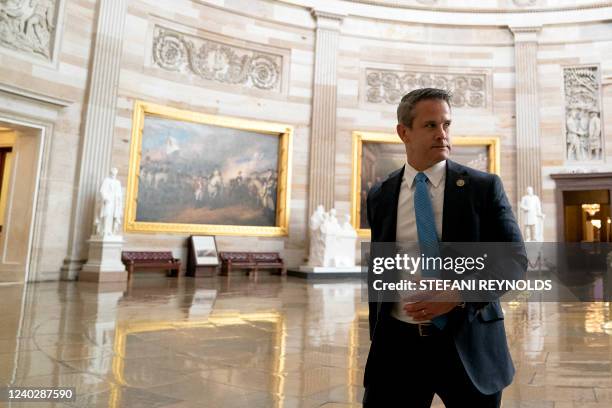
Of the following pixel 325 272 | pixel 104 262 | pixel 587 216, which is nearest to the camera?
pixel 104 262

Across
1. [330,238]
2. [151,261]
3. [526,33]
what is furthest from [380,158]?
→ [151,261]

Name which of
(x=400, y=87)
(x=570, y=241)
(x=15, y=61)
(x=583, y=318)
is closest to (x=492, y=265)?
(x=583, y=318)

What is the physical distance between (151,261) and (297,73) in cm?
829

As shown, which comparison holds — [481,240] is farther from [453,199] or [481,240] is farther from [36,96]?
[36,96]

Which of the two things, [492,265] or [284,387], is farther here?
[284,387]

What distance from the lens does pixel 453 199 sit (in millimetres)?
Result: 1495

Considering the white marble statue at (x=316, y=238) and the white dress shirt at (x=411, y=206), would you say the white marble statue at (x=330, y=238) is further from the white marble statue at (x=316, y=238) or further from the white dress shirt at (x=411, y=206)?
the white dress shirt at (x=411, y=206)

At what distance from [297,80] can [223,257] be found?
22.4 ft

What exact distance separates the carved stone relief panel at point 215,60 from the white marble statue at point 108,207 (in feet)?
15.4

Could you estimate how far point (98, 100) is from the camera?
39.2 ft

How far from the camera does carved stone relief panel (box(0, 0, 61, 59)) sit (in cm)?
1059

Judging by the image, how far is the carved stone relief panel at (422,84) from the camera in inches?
672

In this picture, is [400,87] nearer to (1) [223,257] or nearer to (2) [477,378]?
(1) [223,257]

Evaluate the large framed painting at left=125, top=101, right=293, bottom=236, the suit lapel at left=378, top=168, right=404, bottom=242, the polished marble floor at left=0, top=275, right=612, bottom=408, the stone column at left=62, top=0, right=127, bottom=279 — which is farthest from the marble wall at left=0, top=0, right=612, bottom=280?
the suit lapel at left=378, top=168, right=404, bottom=242
